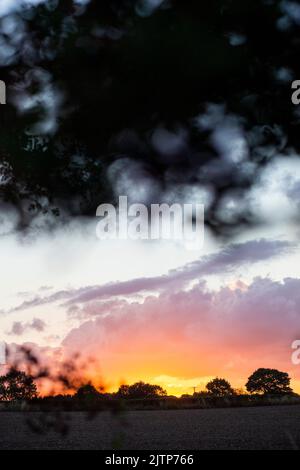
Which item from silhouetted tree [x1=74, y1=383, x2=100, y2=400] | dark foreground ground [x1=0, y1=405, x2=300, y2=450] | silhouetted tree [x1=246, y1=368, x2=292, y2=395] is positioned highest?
silhouetted tree [x1=246, y1=368, x2=292, y2=395]

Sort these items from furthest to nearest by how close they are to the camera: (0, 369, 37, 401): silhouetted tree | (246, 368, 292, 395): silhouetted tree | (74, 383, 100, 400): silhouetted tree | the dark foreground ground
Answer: (246, 368, 292, 395): silhouetted tree < the dark foreground ground < (0, 369, 37, 401): silhouetted tree < (74, 383, 100, 400): silhouetted tree

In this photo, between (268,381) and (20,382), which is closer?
(20,382)

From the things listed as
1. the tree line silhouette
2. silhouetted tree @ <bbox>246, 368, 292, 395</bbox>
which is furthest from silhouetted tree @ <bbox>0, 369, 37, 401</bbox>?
silhouetted tree @ <bbox>246, 368, 292, 395</bbox>

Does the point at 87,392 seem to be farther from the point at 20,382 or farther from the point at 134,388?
the point at 134,388

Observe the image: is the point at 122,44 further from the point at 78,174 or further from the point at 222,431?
the point at 222,431

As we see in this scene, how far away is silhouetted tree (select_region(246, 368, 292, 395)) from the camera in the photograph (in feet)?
118

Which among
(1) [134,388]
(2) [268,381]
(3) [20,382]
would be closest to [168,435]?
(3) [20,382]

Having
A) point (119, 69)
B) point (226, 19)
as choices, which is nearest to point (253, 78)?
point (226, 19)

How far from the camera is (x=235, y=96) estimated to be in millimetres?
5824

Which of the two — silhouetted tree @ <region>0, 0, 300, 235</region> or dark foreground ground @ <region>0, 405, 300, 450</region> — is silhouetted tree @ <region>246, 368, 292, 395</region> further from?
silhouetted tree @ <region>0, 0, 300, 235</region>

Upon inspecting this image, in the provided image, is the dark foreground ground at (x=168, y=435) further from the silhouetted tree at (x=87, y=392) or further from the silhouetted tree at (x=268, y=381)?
the silhouetted tree at (x=268, y=381)

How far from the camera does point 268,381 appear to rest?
3631 centimetres

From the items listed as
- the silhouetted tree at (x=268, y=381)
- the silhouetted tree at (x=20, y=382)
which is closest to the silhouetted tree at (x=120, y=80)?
the silhouetted tree at (x=20, y=382)
